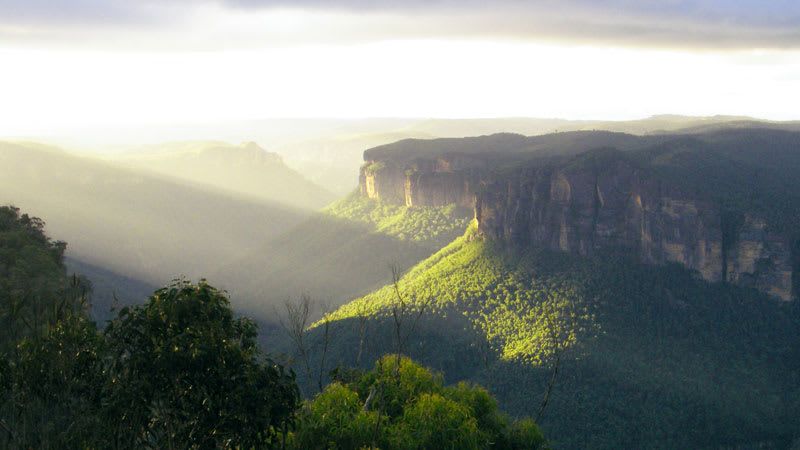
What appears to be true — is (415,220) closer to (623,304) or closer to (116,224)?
(623,304)

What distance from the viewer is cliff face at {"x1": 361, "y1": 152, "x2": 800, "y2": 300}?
78.4 meters

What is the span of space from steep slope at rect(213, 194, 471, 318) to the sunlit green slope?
31272 millimetres

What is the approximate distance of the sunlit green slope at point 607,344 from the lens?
61.9 meters

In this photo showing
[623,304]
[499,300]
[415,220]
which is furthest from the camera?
[415,220]

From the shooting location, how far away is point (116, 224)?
565 feet

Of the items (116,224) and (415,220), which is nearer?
(415,220)

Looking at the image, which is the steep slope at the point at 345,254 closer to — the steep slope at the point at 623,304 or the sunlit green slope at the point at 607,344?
the steep slope at the point at 623,304

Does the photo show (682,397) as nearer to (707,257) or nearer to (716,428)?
(716,428)

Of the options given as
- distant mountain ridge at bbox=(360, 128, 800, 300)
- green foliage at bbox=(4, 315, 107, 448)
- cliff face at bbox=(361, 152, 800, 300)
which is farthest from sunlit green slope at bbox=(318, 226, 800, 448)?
green foliage at bbox=(4, 315, 107, 448)

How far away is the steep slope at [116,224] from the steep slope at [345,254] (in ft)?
51.6

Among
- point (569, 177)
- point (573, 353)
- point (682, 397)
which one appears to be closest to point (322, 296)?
point (569, 177)

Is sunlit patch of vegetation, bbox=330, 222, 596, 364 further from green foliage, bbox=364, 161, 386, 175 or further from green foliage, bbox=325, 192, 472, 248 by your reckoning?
green foliage, bbox=364, 161, 386, 175

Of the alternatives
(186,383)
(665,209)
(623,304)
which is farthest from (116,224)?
(186,383)

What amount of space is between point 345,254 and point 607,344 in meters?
68.4
